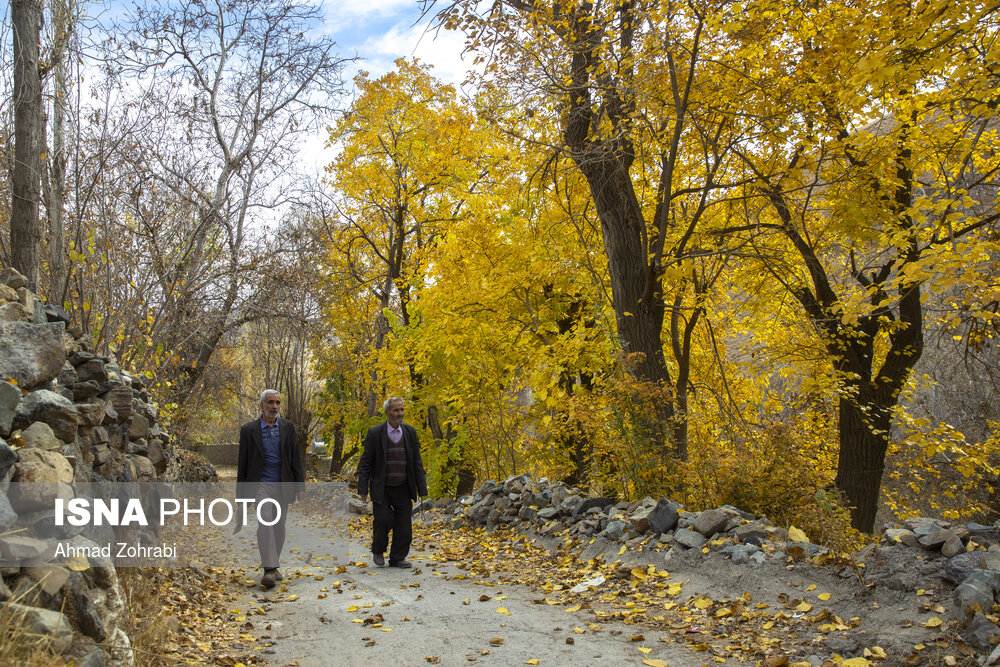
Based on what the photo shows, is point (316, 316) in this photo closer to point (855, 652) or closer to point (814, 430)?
point (814, 430)

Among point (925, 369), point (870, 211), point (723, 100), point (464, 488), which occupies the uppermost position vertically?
point (723, 100)

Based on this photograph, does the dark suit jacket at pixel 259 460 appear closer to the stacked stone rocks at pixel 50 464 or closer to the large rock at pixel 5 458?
the stacked stone rocks at pixel 50 464

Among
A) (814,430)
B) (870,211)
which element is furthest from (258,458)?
(814,430)

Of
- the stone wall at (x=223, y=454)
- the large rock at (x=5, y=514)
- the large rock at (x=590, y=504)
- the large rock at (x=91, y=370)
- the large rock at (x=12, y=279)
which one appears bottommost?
the stone wall at (x=223, y=454)

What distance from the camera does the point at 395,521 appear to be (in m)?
7.79

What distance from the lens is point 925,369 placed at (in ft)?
65.9

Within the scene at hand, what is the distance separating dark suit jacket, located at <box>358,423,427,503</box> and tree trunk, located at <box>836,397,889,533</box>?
6.94m

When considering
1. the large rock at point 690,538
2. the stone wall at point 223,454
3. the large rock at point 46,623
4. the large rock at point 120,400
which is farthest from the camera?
the stone wall at point 223,454

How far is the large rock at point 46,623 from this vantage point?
2898mm

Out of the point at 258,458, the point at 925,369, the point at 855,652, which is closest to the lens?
the point at 855,652

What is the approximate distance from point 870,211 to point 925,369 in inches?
519

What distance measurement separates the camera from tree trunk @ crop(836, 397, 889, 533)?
10.7 metres

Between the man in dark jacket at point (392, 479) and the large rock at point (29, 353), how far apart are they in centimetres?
387

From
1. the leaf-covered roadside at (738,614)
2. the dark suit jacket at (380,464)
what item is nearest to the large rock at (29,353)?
the leaf-covered roadside at (738,614)
